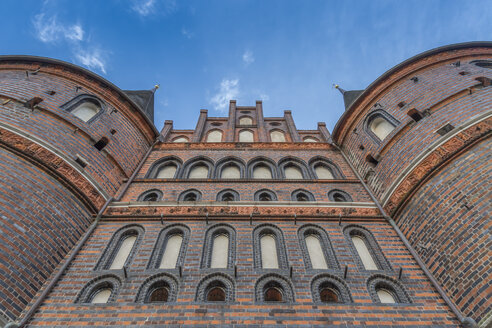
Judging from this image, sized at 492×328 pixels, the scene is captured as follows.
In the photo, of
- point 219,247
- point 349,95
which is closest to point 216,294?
point 219,247

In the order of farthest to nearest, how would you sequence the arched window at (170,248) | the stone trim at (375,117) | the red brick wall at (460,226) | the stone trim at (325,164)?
the stone trim at (325,164) < the stone trim at (375,117) < the arched window at (170,248) < the red brick wall at (460,226)

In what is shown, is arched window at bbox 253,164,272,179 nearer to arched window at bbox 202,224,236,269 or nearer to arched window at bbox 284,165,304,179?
arched window at bbox 284,165,304,179

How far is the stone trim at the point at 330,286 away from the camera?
5393 millimetres

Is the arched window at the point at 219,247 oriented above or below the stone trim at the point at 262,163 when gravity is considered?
below

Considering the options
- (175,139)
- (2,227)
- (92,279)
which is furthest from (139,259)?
(175,139)

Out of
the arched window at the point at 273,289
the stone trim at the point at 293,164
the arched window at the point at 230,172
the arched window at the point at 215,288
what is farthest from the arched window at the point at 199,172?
the arched window at the point at 273,289

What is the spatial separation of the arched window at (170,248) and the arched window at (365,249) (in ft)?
11.6

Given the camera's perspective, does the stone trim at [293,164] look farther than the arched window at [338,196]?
Yes

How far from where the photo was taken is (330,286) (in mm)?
5727

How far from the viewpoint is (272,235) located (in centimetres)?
712

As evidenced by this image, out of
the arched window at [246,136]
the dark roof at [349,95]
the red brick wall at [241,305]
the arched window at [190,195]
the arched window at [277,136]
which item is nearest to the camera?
the red brick wall at [241,305]

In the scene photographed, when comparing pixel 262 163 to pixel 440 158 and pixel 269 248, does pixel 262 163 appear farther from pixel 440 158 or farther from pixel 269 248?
pixel 440 158

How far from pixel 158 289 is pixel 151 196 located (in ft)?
11.4

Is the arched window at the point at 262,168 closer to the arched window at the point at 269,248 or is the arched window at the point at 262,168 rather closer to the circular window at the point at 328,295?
the arched window at the point at 269,248
